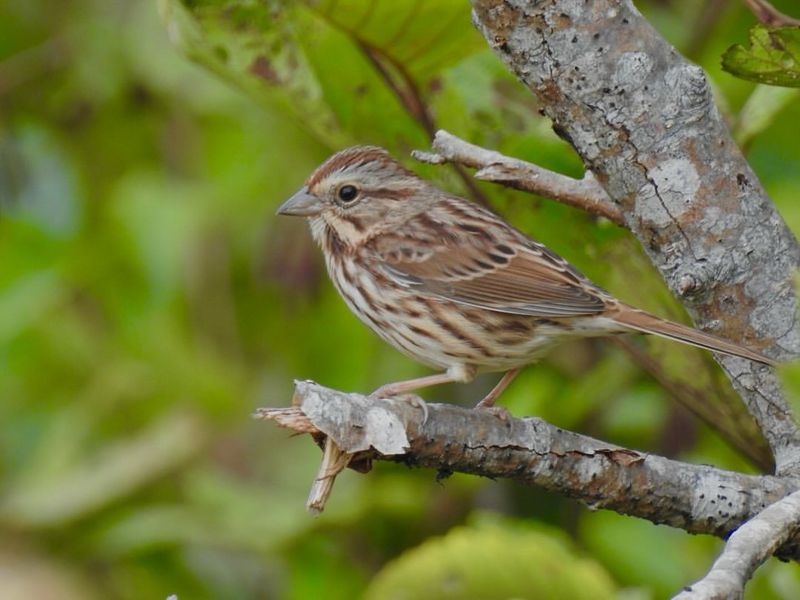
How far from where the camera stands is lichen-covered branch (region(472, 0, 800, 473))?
103 inches

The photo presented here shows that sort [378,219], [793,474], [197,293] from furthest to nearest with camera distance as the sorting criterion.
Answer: [197,293]
[378,219]
[793,474]

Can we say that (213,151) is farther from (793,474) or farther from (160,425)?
(793,474)

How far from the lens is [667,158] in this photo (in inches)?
104

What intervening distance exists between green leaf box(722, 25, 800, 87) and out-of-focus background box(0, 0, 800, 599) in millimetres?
696

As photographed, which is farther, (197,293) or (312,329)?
(197,293)

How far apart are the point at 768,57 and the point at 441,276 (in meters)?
1.47

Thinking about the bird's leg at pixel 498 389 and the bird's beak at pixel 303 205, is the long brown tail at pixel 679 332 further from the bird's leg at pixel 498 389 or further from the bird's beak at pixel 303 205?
the bird's beak at pixel 303 205

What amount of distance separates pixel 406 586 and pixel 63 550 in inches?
61.2

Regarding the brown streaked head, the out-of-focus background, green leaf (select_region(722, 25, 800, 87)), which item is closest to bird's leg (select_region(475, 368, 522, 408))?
the out-of-focus background

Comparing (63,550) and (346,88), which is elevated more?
(346,88)

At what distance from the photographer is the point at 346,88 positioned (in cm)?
384

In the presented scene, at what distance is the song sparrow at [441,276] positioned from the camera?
3.75 metres

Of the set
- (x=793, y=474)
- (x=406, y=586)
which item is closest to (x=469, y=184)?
(x=406, y=586)

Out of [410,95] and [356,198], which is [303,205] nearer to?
[356,198]
